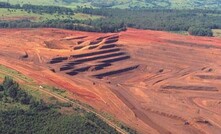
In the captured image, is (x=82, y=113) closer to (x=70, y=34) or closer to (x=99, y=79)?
(x=99, y=79)

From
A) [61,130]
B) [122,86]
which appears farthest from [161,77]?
[61,130]

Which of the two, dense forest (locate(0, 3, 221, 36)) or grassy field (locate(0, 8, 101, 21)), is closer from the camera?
dense forest (locate(0, 3, 221, 36))

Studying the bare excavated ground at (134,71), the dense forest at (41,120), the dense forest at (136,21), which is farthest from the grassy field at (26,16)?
the dense forest at (41,120)

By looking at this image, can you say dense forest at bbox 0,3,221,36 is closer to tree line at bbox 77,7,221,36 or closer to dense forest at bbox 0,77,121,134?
tree line at bbox 77,7,221,36

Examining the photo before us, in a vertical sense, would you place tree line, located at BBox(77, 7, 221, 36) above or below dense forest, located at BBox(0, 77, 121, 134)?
above

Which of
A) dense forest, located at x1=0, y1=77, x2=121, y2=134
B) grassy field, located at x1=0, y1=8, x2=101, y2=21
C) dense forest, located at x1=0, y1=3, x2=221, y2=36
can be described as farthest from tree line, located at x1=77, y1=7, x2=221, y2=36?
dense forest, located at x1=0, y1=77, x2=121, y2=134

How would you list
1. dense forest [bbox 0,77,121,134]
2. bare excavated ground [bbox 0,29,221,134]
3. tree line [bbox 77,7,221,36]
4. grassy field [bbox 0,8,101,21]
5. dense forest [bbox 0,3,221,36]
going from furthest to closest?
tree line [bbox 77,7,221,36]
grassy field [bbox 0,8,101,21]
dense forest [bbox 0,3,221,36]
bare excavated ground [bbox 0,29,221,134]
dense forest [bbox 0,77,121,134]

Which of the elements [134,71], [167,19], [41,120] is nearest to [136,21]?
[167,19]

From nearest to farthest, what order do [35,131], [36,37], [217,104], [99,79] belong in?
[35,131]
[217,104]
[99,79]
[36,37]
